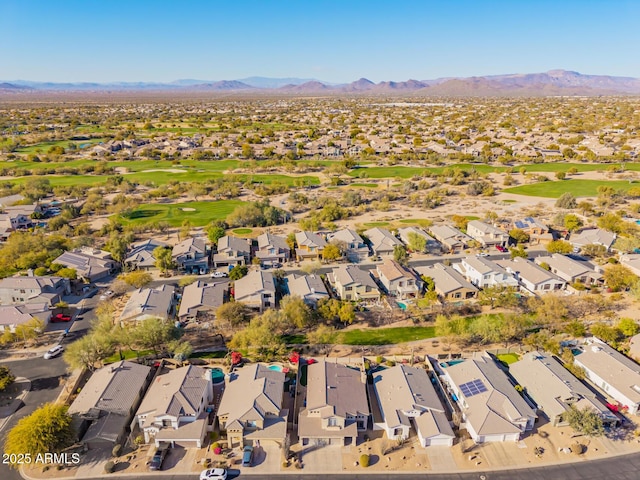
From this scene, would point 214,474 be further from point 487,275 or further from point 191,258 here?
point 487,275

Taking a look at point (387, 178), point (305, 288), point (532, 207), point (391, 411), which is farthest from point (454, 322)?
point (387, 178)

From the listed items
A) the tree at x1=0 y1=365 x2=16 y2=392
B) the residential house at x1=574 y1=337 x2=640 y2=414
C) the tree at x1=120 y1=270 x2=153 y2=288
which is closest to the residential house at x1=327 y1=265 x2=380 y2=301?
the residential house at x1=574 y1=337 x2=640 y2=414

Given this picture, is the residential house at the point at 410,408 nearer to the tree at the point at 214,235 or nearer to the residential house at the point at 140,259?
the residential house at the point at 140,259

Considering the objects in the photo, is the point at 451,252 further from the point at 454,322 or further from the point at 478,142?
the point at 478,142

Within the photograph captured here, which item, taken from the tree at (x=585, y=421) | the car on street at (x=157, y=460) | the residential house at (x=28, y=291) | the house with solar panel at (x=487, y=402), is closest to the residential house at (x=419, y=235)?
the house with solar panel at (x=487, y=402)

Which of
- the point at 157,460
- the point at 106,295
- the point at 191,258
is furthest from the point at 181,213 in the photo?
the point at 157,460

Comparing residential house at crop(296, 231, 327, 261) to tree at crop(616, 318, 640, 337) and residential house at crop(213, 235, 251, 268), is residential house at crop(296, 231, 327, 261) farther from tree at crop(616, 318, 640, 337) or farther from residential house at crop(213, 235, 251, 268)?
tree at crop(616, 318, 640, 337)
